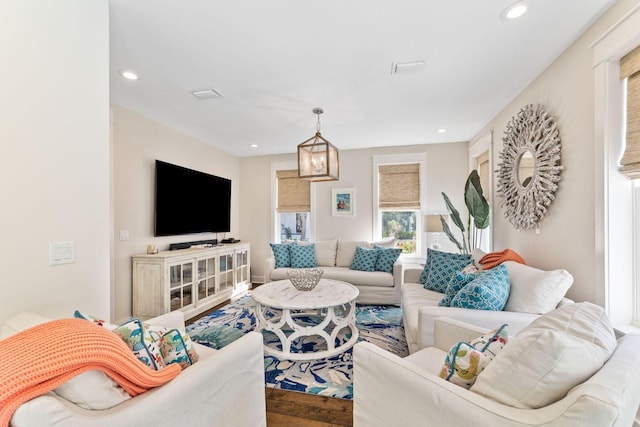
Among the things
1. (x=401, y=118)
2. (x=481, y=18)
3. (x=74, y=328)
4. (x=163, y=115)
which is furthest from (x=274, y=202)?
(x=74, y=328)

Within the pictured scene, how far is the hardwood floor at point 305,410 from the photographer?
1.66 metres

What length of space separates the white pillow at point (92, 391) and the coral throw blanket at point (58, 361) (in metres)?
0.03

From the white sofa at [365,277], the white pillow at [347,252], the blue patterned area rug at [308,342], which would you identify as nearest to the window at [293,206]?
the white pillow at [347,252]

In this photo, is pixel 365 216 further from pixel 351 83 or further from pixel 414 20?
pixel 414 20

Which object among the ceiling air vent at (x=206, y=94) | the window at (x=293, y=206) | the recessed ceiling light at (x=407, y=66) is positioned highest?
the recessed ceiling light at (x=407, y=66)

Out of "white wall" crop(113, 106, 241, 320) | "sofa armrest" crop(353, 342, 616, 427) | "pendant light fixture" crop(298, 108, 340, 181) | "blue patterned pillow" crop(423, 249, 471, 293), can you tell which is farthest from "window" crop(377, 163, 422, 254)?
"sofa armrest" crop(353, 342, 616, 427)

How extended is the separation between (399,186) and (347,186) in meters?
0.93

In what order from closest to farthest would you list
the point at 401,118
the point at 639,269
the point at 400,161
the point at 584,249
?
the point at 639,269 → the point at 584,249 → the point at 401,118 → the point at 400,161

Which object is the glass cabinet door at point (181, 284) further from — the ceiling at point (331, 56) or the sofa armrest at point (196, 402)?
the sofa armrest at point (196, 402)

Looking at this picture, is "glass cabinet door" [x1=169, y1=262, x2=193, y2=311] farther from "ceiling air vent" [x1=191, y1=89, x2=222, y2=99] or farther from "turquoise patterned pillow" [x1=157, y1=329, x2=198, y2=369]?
"turquoise patterned pillow" [x1=157, y1=329, x2=198, y2=369]

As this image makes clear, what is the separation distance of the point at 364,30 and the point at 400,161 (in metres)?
3.19

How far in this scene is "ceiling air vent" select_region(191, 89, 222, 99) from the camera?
271 cm

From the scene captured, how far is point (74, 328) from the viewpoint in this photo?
2.73 ft

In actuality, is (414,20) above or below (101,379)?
above
